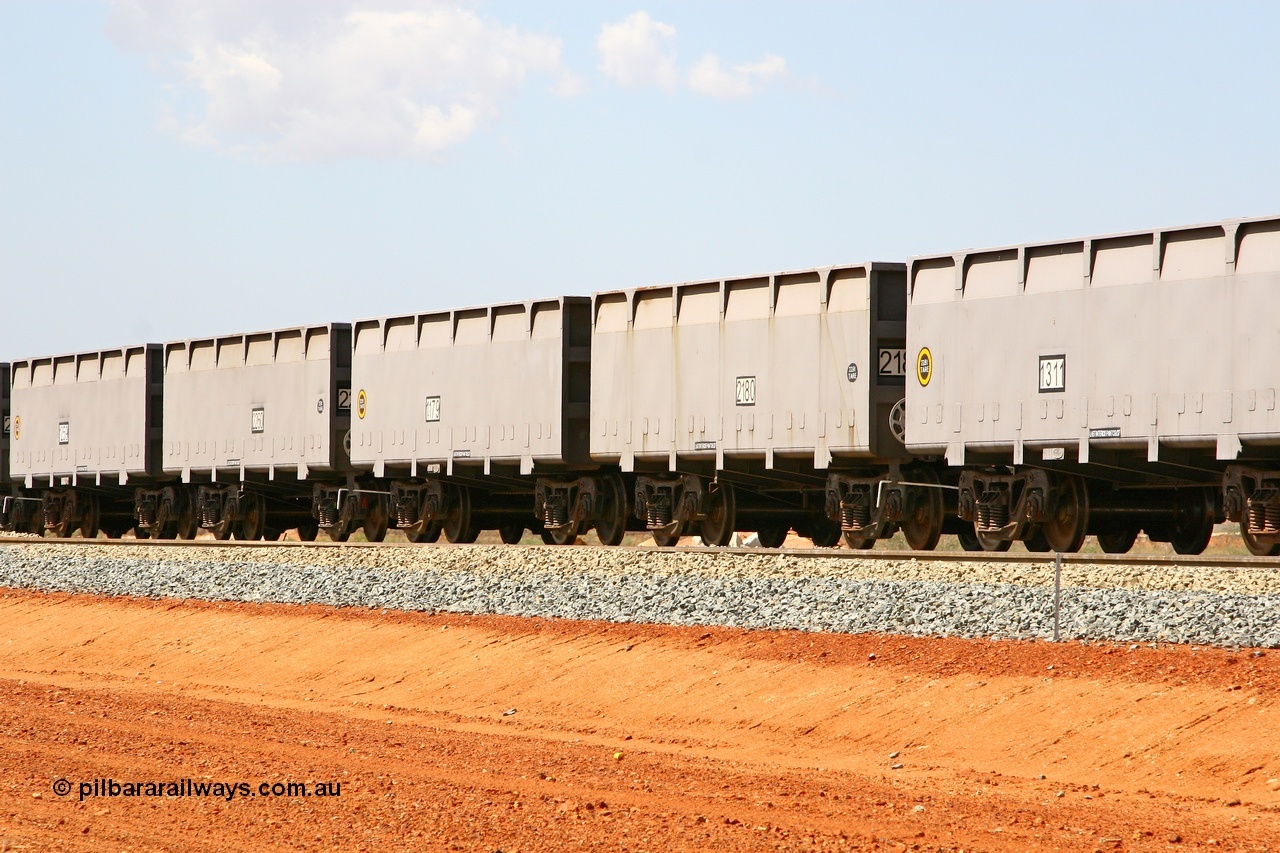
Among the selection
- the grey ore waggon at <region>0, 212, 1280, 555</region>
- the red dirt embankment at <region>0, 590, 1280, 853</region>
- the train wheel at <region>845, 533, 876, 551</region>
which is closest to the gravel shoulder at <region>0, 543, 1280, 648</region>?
the red dirt embankment at <region>0, 590, 1280, 853</region>

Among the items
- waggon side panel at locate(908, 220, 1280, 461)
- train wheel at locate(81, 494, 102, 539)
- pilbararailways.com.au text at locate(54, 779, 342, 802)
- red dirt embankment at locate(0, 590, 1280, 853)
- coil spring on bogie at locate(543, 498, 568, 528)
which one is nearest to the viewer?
red dirt embankment at locate(0, 590, 1280, 853)

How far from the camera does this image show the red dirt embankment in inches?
306

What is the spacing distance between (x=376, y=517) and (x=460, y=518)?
2114mm

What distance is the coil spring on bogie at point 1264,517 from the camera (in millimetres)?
15312

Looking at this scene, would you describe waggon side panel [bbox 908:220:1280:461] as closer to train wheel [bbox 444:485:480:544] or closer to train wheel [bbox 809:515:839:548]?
train wheel [bbox 809:515:839:548]

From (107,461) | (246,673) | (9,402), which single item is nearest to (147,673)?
(246,673)

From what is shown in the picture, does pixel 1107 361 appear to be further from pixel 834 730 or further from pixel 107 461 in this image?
pixel 107 461

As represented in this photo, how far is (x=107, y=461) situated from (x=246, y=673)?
16.4m

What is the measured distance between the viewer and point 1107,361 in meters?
16.1

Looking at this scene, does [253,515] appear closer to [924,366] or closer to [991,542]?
[924,366]

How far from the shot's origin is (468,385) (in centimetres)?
2342

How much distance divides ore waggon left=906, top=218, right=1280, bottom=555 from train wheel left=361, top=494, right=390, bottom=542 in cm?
1066

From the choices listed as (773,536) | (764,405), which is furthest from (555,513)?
(764,405)

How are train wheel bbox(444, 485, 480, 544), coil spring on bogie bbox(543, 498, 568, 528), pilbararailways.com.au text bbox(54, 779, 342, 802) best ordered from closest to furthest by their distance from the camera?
pilbararailways.com.au text bbox(54, 779, 342, 802) < coil spring on bogie bbox(543, 498, 568, 528) < train wheel bbox(444, 485, 480, 544)
